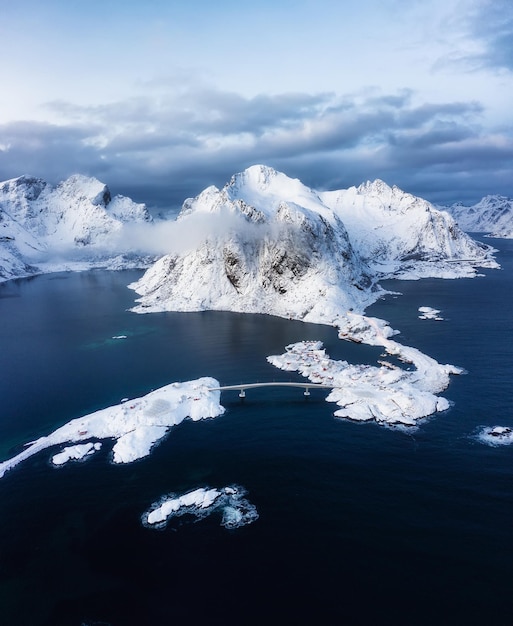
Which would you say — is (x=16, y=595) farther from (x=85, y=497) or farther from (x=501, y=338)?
(x=501, y=338)

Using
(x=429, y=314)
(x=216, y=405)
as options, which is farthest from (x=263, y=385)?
(x=429, y=314)

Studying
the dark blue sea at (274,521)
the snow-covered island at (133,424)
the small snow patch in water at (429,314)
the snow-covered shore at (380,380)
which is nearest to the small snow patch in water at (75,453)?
the snow-covered island at (133,424)

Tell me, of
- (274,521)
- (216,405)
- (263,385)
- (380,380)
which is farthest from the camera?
(263,385)

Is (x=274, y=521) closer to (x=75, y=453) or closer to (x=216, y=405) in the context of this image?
(x=216, y=405)

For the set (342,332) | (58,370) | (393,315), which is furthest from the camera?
(393,315)

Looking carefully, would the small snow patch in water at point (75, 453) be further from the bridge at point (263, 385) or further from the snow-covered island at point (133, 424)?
the bridge at point (263, 385)

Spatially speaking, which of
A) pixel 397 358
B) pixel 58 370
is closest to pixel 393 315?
pixel 397 358
